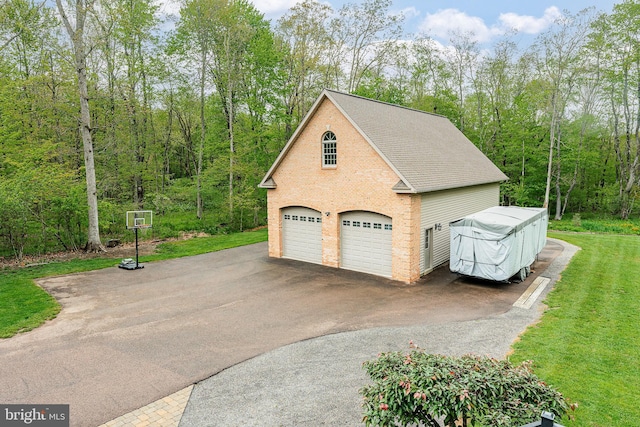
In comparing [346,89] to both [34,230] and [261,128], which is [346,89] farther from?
[34,230]

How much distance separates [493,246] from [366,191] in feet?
15.8

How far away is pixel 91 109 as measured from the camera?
22.0 metres

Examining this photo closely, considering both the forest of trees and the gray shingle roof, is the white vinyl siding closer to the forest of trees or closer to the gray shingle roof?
the gray shingle roof

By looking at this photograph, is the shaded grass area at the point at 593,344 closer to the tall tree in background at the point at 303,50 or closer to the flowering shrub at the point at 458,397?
the flowering shrub at the point at 458,397

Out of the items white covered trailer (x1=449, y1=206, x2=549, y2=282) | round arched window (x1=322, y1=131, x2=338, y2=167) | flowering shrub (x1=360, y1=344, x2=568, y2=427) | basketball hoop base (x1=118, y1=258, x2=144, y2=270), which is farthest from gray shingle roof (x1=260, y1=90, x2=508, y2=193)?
flowering shrub (x1=360, y1=344, x2=568, y2=427)

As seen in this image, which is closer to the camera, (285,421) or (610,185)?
(285,421)

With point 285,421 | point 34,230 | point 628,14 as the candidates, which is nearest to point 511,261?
point 285,421

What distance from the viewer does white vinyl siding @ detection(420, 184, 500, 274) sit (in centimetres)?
1438

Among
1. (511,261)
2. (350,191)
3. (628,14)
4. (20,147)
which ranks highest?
(628,14)

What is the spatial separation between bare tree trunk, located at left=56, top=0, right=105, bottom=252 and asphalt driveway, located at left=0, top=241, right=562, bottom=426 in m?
3.97

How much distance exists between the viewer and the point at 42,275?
14758 millimetres

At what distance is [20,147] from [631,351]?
23.6 meters

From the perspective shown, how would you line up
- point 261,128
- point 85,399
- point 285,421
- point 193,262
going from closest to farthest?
point 285,421 → point 85,399 → point 193,262 → point 261,128

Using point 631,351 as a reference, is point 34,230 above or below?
above
